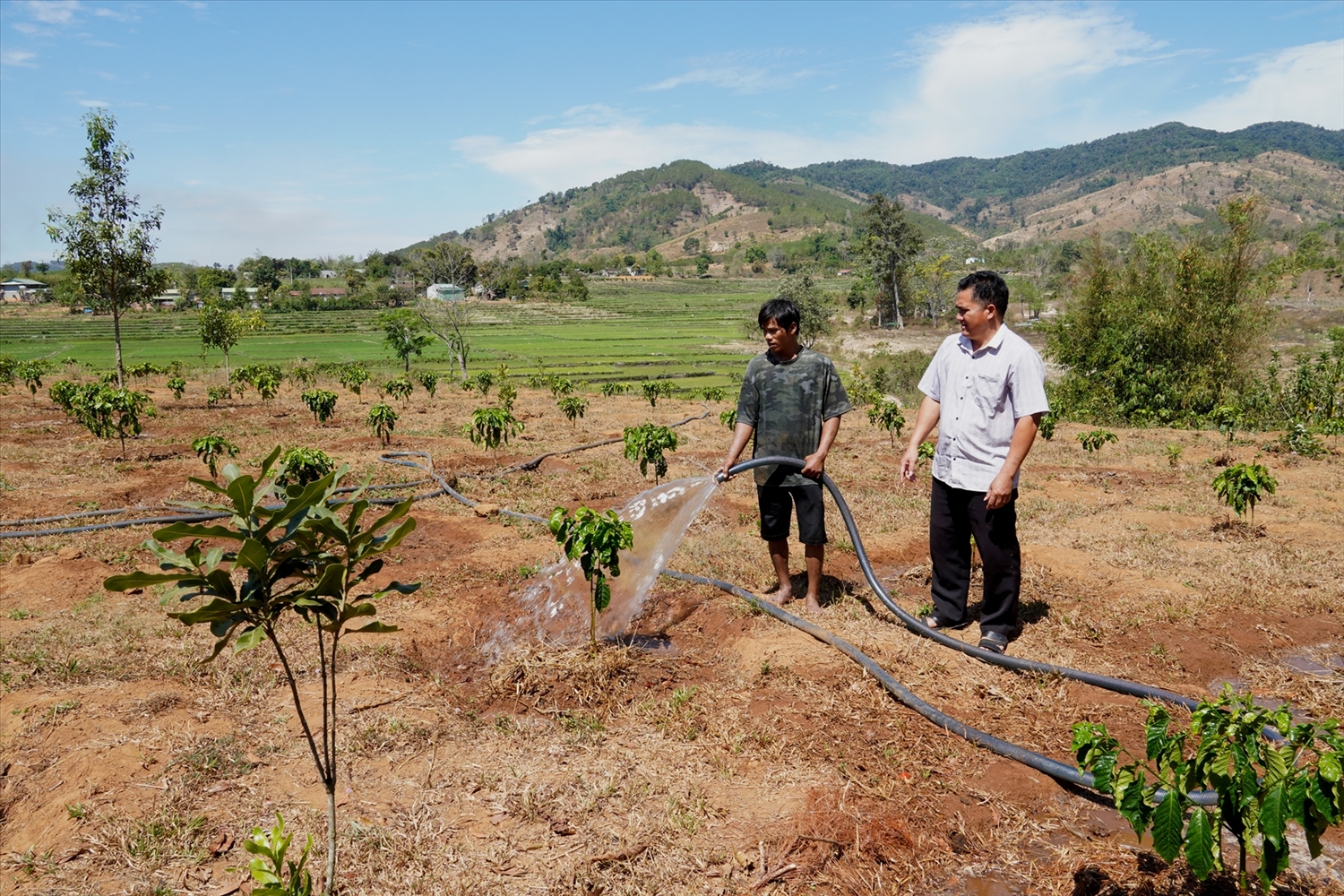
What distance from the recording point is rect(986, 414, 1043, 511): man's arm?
4.20 meters

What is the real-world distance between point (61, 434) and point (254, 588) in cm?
1551

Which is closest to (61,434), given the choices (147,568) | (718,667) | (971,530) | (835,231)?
(147,568)

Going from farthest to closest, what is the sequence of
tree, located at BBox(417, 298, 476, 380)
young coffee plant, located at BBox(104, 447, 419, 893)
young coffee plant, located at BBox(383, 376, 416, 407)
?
tree, located at BBox(417, 298, 476, 380) → young coffee plant, located at BBox(383, 376, 416, 407) → young coffee plant, located at BBox(104, 447, 419, 893)

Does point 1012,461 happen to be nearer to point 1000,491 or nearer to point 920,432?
point 1000,491

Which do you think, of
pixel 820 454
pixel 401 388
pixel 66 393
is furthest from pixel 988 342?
pixel 401 388

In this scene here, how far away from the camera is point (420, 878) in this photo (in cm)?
281

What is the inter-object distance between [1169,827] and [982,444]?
2.47 meters

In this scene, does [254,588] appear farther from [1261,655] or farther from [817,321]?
[817,321]

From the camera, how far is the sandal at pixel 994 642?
4504 mm

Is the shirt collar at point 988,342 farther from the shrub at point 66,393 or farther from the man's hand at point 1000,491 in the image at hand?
the shrub at point 66,393

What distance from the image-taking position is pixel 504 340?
48406 millimetres

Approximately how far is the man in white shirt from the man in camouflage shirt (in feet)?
1.89

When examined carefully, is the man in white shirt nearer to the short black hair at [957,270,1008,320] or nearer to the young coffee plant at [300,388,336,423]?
the short black hair at [957,270,1008,320]

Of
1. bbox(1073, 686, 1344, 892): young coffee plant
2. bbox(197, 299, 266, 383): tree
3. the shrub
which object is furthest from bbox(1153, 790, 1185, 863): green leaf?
bbox(197, 299, 266, 383): tree
